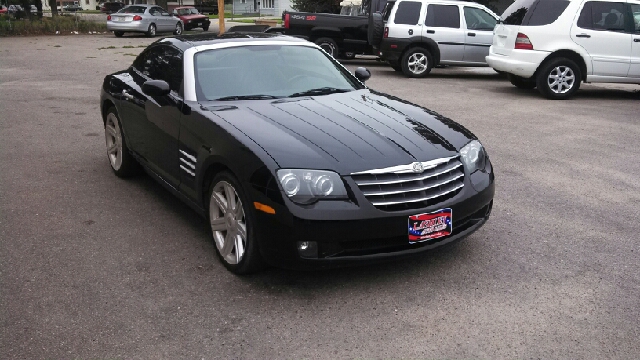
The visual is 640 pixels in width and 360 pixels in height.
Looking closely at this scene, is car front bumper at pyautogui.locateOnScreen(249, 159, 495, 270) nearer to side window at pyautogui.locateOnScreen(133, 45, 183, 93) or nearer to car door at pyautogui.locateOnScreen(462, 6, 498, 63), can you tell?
side window at pyautogui.locateOnScreen(133, 45, 183, 93)

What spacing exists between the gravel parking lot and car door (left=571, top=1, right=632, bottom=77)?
16.7ft

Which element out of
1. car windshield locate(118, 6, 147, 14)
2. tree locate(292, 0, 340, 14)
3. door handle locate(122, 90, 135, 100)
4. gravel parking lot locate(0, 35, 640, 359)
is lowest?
gravel parking lot locate(0, 35, 640, 359)

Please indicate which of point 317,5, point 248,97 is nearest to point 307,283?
point 248,97

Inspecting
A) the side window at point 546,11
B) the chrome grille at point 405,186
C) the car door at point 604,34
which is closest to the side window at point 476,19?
the side window at point 546,11

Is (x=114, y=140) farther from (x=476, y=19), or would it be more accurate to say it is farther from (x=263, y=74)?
(x=476, y=19)

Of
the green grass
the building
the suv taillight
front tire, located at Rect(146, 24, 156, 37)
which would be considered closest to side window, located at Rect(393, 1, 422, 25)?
the suv taillight

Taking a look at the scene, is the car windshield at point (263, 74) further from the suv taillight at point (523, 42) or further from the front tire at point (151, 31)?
the front tire at point (151, 31)

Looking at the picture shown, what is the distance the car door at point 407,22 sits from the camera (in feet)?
48.4

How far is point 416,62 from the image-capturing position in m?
14.9

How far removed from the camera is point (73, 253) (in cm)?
443

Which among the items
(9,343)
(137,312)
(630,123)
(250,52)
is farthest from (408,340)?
(630,123)

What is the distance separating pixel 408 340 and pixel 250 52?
2.90m

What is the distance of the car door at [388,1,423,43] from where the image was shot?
14750mm

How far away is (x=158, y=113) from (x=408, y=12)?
35.9ft
